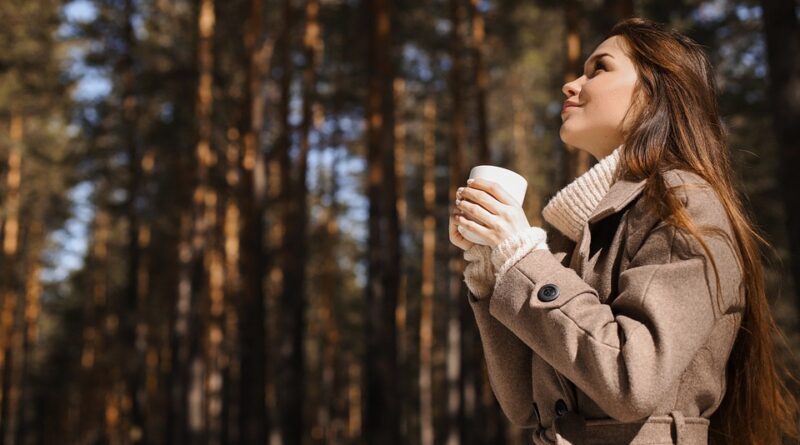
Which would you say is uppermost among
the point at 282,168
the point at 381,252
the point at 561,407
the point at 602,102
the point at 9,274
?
the point at 282,168

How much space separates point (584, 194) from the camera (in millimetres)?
1873

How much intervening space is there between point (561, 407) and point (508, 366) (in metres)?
0.22

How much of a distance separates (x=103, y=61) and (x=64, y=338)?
1042 inches

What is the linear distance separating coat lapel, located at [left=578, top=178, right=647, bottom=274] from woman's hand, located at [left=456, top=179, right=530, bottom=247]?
0.47 ft

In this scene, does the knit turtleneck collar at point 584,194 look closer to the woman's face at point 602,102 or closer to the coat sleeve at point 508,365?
the woman's face at point 602,102

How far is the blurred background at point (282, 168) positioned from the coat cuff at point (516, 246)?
4994 millimetres

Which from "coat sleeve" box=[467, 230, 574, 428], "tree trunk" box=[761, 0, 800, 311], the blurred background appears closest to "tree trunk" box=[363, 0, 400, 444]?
the blurred background

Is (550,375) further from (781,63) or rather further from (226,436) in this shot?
(226,436)

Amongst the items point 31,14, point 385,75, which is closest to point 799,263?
point 385,75

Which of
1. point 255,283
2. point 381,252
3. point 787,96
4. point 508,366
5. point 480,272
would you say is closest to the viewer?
point 480,272

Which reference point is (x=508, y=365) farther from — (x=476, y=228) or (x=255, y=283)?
(x=255, y=283)

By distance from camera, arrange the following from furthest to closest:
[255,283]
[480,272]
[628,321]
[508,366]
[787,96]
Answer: [255,283], [787,96], [508,366], [480,272], [628,321]

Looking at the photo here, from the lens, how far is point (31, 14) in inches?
867

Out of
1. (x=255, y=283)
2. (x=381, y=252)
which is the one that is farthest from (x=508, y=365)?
(x=255, y=283)
